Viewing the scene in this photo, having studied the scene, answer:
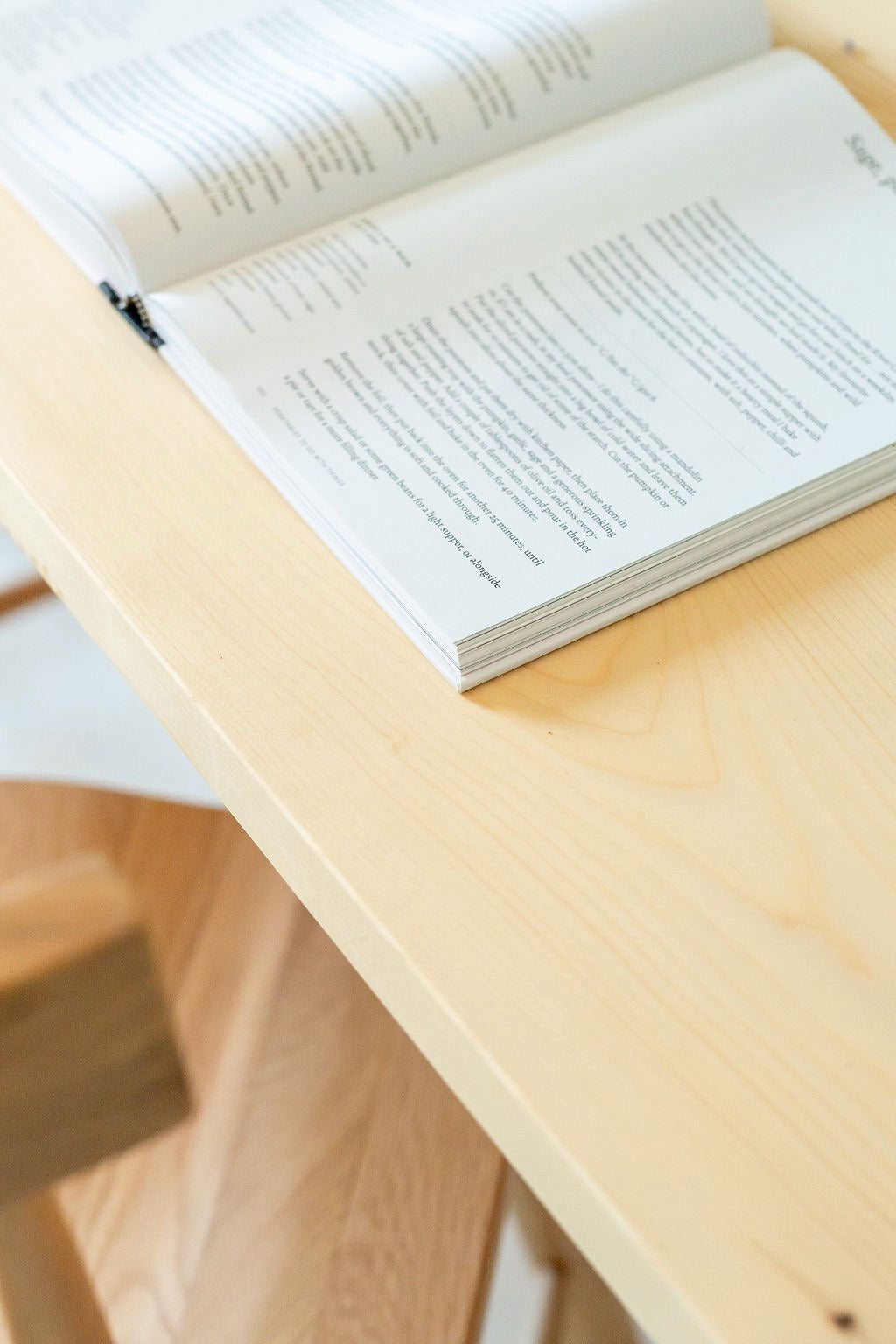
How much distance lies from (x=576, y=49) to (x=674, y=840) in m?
0.41

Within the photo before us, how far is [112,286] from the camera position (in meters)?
0.54

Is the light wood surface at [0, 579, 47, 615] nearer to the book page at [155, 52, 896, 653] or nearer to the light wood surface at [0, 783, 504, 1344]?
the light wood surface at [0, 783, 504, 1344]

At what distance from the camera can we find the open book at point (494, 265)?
1.44 feet

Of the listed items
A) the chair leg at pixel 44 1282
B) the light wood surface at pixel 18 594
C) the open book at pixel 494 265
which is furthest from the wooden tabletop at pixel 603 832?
the light wood surface at pixel 18 594

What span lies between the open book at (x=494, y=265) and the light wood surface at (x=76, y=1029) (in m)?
0.14

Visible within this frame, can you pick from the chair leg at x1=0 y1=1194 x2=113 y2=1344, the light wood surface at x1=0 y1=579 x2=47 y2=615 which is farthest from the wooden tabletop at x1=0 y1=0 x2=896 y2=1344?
the light wood surface at x1=0 y1=579 x2=47 y2=615

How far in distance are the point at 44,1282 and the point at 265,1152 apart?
14 cm

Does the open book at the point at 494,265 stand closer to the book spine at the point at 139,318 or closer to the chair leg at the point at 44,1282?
the book spine at the point at 139,318

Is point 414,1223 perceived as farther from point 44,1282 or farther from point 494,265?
point 494,265

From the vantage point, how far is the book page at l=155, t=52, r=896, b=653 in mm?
438

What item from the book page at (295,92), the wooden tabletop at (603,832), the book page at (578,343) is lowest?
the wooden tabletop at (603,832)

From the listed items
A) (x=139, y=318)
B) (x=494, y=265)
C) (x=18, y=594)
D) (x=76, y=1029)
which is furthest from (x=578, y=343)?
(x=18, y=594)

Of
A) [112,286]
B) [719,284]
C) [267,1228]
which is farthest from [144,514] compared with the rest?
[267,1228]

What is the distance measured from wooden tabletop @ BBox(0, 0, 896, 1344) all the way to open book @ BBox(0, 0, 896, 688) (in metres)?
0.02
